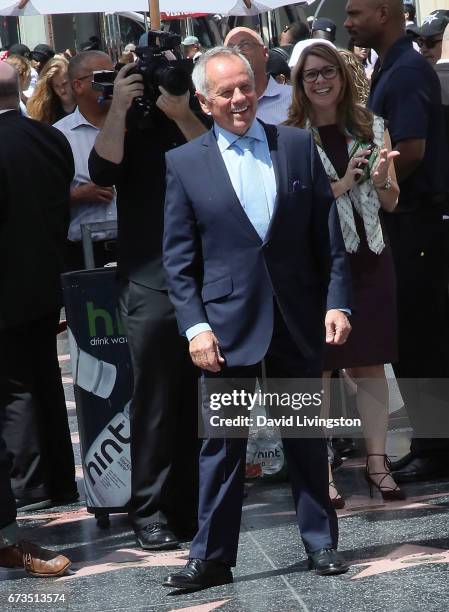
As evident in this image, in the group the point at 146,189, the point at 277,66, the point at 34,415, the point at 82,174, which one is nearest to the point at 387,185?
the point at 146,189

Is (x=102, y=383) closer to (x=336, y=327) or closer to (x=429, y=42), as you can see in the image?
(x=336, y=327)

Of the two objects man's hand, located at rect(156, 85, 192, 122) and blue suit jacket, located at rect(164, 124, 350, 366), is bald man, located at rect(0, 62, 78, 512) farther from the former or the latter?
blue suit jacket, located at rect(164, 124, 350, 366)

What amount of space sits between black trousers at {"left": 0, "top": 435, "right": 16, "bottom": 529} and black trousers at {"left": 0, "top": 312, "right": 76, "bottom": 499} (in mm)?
1533

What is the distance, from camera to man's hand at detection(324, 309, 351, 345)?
5.12 m

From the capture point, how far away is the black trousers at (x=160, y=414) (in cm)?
583

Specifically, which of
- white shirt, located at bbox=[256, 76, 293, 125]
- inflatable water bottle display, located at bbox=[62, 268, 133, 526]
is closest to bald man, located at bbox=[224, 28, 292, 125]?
white shirt, located at bbox=[256, 76, 293, 125]

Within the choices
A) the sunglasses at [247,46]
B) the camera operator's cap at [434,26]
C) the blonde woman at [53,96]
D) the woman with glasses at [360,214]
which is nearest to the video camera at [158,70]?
the woman with glasses at [360,214]

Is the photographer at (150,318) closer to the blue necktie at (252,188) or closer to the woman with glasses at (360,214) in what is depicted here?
the blue necktie at (252,188)

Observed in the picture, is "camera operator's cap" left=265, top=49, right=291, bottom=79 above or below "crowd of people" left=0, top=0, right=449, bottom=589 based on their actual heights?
above

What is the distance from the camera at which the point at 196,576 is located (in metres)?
5.14

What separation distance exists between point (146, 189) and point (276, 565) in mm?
1595

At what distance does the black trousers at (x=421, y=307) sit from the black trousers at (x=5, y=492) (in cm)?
221

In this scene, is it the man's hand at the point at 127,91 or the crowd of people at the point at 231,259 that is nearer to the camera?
the crowd of people at the point at 231,259

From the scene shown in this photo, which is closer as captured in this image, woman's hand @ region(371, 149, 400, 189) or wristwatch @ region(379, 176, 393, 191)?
woman's hand @ region(371, 149, 400, 189)
